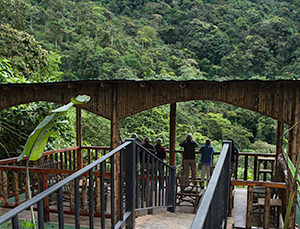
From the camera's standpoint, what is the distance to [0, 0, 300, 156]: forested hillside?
13.7m

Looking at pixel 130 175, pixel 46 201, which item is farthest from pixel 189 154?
pixel 130 175

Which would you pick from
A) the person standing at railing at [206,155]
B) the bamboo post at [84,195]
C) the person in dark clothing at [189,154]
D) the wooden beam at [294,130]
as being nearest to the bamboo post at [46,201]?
the bamboo post at [84,195]

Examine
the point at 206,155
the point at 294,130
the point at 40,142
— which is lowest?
the point at 206,155

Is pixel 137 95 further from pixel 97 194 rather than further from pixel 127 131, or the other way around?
pixel 127 131

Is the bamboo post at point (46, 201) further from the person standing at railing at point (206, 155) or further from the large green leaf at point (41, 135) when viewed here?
the person standing at railing at point (206, 155)

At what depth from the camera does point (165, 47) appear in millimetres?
25875

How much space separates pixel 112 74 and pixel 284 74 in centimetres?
1341

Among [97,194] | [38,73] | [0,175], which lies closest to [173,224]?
[97,194]

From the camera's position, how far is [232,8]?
30812mm

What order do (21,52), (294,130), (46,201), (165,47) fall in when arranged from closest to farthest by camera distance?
(294,130) < (46,201) < (21,52) < (165,47)

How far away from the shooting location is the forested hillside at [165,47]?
13695 mm

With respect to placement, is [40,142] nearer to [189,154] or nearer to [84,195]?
[84,195]

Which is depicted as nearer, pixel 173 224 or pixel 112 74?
pixel 173 224

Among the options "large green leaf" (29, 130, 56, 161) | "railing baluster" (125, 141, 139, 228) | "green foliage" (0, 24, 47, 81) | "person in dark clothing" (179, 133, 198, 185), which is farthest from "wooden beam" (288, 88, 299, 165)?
"green foliage" (0, 24, 47, 81)
